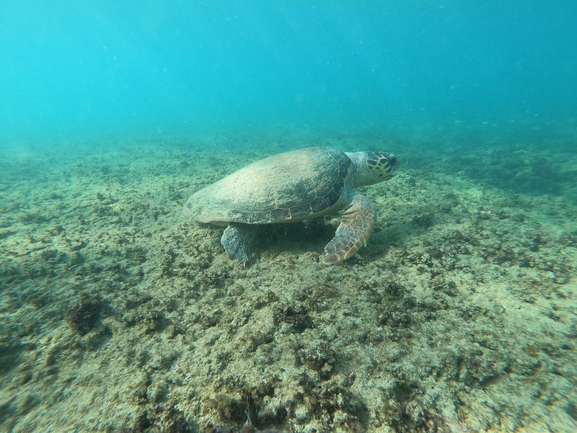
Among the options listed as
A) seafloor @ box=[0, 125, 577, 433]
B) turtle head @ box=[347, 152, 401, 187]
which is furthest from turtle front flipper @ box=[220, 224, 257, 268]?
turtle head @ box=[347, 152, 401, 187]

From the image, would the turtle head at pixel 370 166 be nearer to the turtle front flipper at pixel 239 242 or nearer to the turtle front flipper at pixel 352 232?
the turtle front flipper at pixel 352 232

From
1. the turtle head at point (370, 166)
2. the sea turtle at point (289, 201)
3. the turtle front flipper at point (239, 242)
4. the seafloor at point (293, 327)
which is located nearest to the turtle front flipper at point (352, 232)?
the sea turtle at point (289, 201)

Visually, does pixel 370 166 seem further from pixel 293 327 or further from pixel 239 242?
pixel 293 327

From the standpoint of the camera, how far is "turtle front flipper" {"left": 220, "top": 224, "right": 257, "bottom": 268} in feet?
14.0

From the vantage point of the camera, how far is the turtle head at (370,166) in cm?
561

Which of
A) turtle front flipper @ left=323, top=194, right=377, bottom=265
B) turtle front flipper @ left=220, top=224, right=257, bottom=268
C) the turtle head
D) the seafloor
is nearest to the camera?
the seafloor

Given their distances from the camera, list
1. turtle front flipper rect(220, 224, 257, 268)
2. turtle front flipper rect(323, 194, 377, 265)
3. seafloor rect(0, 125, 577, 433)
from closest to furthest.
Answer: seafloor rect(0, 125, 577, 433), turtle front flipper rect(323, 194, 377, 265), turtle front flipper rect(220, 224, 257, 268)

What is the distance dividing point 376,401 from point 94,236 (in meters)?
6.17

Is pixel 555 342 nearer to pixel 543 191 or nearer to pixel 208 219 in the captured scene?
pixel 208 219

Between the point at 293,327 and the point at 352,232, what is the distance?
1980mm

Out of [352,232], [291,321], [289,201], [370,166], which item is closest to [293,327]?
[291,321]

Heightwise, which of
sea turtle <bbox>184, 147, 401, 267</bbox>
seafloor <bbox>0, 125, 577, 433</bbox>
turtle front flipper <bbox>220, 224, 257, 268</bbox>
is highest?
sea turtle <bbox>184, 147, 401, 267</bbox>

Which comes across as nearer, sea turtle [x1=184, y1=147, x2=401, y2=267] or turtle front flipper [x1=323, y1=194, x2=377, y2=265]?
turtle front flipper [x1=323, y1=194, x2=377, y2=265]

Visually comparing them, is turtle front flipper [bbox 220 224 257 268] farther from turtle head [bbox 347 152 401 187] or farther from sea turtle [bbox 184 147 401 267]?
turtle head [bbox 347 152 401 187]
